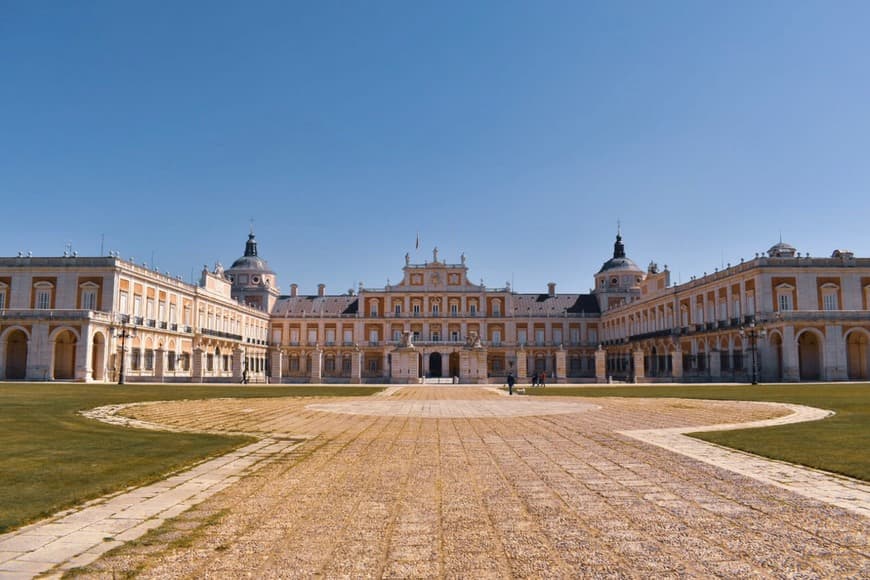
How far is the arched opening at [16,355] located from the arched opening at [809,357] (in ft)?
181

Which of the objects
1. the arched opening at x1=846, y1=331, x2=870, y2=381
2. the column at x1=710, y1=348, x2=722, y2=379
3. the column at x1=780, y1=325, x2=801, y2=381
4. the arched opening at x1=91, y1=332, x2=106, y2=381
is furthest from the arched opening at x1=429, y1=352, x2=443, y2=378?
the arched opening at x1=846, y1=331, x2=870, y2=381

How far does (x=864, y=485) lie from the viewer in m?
8.27

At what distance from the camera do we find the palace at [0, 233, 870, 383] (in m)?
48.3

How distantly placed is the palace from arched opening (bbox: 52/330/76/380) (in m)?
0.13

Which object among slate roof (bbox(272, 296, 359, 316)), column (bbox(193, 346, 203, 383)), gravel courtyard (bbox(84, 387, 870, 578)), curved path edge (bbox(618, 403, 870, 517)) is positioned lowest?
gravel courtyard (bbox(84, 387, 870, 578))

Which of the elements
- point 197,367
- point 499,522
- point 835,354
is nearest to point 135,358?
point 197,367

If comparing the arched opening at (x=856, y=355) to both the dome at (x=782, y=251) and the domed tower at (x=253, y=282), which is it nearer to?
the dome at (x=782, y=251)

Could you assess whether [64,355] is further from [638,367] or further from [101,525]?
[101,525]

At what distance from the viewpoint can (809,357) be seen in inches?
1969

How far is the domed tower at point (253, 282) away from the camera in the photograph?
293 feet

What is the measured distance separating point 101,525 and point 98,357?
48023 millimetres

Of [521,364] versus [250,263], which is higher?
[250,263]

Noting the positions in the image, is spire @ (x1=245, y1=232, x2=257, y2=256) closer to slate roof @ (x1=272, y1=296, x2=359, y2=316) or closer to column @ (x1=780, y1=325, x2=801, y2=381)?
slate roof @ (x1=272, y1=296, x2=359, y2=316)

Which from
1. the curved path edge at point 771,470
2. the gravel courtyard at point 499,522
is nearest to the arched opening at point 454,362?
the curved path edge at point 771,470
